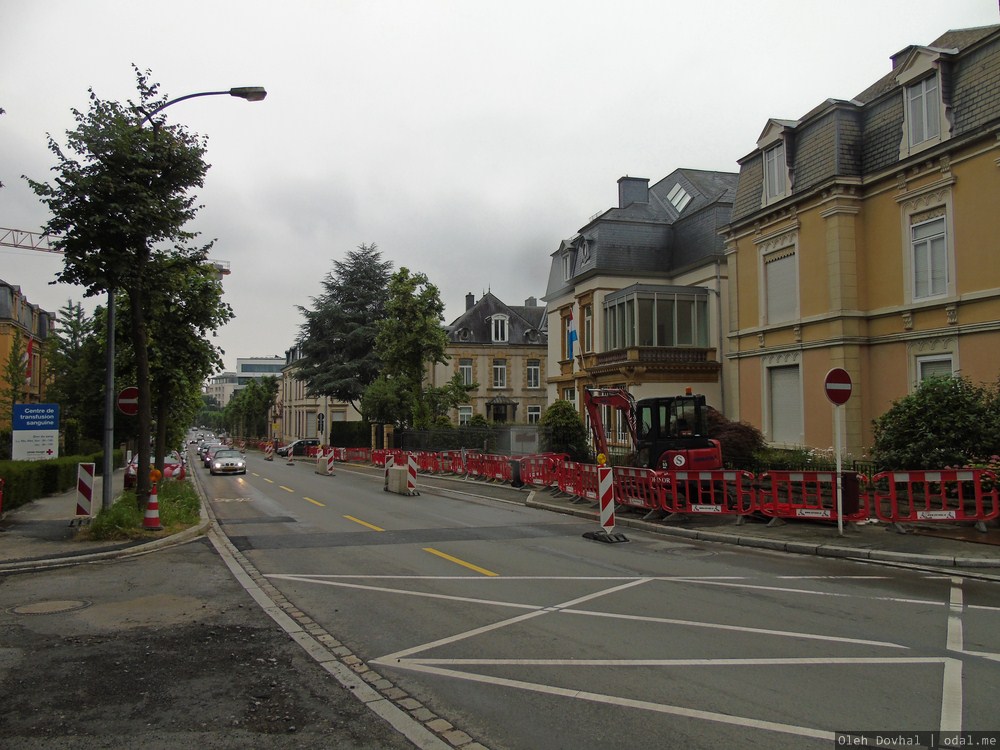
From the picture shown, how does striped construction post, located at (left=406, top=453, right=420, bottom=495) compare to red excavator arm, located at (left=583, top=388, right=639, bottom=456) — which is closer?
red excavator arm, located at (left=583, top=388, right=639, bottom=456)

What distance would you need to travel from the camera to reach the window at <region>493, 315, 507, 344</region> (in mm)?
60250

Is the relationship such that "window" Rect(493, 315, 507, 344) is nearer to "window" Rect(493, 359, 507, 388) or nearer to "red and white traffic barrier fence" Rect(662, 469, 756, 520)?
"window" Rect(493, 359, 507, 388)

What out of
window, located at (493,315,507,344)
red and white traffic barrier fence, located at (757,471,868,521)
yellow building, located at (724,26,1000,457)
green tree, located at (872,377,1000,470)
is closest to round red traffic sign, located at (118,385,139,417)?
red and white traffic barrier fence, located at (757,471,868,521)

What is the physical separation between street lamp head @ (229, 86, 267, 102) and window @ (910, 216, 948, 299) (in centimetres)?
1624

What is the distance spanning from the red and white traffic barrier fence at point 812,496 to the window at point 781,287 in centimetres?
965

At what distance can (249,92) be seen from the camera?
1198 cm

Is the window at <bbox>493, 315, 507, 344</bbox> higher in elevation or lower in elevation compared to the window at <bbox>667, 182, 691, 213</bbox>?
lower

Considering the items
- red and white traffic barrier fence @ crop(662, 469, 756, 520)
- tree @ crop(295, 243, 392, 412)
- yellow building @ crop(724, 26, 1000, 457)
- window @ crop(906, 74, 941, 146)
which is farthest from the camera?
tree @ crop(295, 243, 392, 412)

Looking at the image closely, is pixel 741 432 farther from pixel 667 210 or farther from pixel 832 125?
pixel 667 210

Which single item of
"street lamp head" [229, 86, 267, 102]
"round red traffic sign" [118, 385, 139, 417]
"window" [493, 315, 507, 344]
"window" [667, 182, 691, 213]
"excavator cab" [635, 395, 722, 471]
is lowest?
"excavator cab" [635, 395, 722, 471]

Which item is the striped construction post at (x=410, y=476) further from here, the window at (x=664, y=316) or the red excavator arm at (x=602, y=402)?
the window at (x=664, y=316)

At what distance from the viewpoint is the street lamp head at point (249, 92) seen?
1197cm

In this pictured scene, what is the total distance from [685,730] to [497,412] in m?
54.4

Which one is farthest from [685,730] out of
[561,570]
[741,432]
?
[741,432]
